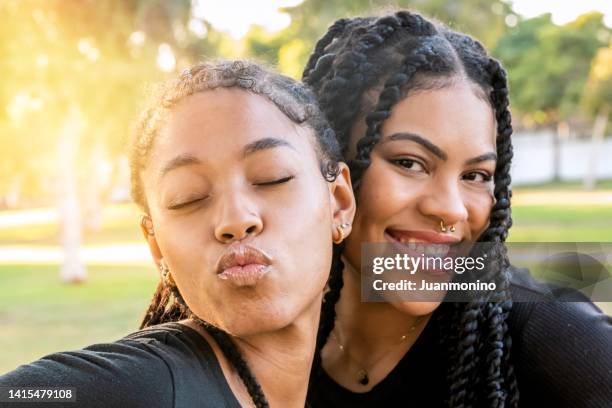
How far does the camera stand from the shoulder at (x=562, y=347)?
5.71 feet

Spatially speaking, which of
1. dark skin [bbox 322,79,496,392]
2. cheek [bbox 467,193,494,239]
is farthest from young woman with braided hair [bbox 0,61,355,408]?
cheek [bbox 467,193,494,239]

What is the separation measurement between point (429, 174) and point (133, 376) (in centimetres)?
102

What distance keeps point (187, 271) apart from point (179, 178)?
0.18 meters

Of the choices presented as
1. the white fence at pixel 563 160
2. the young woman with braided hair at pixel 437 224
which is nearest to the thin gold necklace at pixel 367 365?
the young woman with braided hair at pixel 437 224

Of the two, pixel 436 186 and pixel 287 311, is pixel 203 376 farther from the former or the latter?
pixel 436 186

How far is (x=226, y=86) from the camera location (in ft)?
5.05

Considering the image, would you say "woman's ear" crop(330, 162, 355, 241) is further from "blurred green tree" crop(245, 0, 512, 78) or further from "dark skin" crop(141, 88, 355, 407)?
"blurred green tree" crop(245, 0, 512, 78)

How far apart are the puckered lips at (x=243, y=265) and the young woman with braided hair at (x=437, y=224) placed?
2.16 ft

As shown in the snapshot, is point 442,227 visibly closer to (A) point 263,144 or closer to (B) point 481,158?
(B) point 481,158

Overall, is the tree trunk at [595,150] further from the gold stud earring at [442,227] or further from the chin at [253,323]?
the chin at [253,323]

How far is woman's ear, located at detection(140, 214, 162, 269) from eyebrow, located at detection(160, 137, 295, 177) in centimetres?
15

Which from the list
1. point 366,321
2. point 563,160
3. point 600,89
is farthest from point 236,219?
point 563,160

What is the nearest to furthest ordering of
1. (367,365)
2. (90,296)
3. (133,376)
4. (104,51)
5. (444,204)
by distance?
(133,376)
(444,204)
(367,365)
(104,51)
(90,296)

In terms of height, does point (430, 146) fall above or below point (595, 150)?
below
